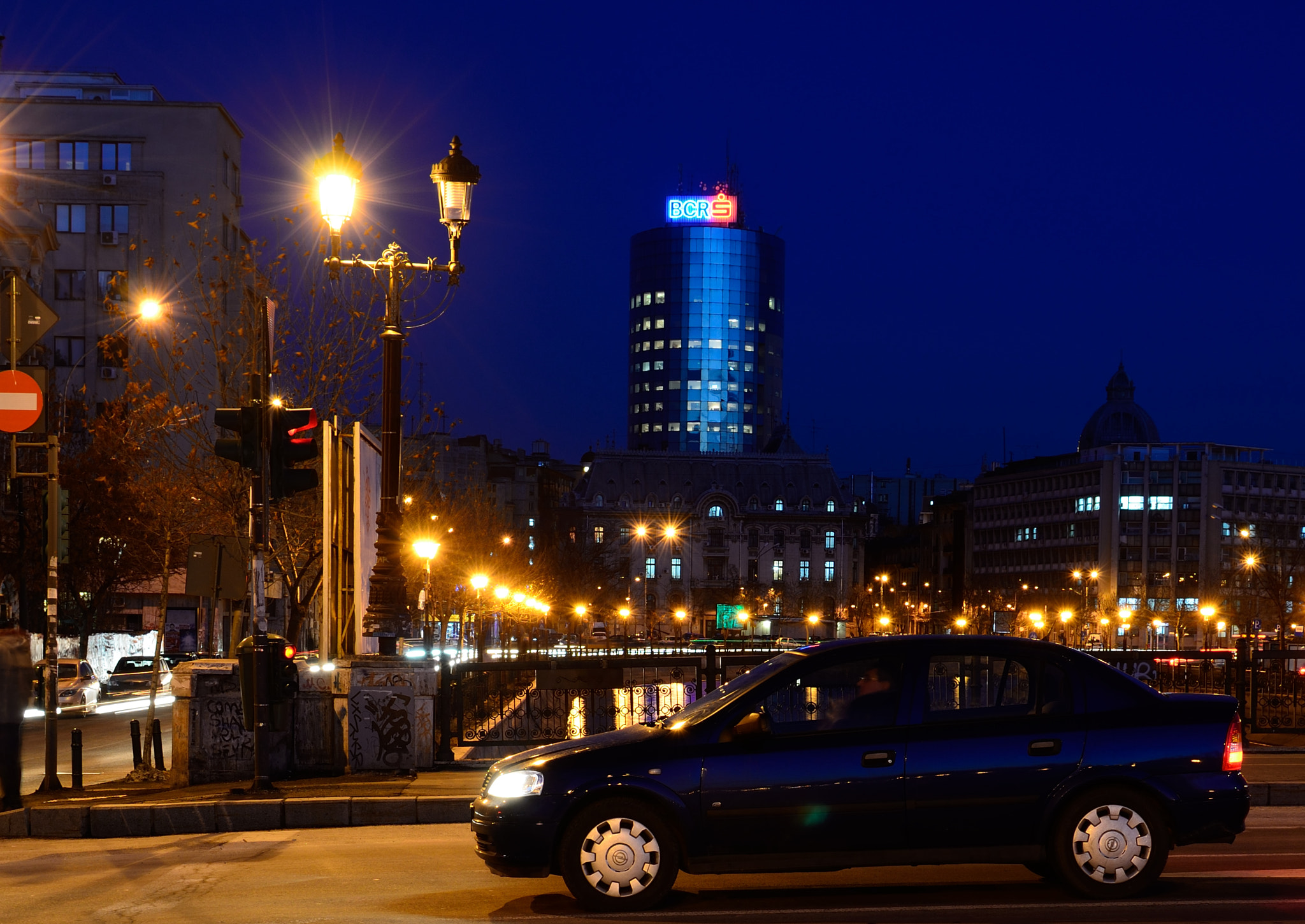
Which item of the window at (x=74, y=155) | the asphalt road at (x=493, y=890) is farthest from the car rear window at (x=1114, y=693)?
the window at (x=74, y=155)

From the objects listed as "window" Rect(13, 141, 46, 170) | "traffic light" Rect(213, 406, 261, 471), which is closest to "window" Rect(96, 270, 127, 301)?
"window" Rect(13, 141, 46, 170)

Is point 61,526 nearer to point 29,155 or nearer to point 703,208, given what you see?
point 29,155

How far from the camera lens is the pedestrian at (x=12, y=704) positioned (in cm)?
1282

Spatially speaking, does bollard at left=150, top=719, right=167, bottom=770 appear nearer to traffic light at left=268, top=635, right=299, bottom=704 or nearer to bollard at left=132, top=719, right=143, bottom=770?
bollard at left=132, top=719, right=143, bottom=770

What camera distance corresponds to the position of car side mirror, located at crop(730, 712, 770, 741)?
8.40 meters

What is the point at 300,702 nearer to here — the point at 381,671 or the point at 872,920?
the point at 381,671

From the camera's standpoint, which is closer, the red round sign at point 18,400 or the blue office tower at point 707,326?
the red round sign at point 18,400

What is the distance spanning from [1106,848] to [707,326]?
582 feet

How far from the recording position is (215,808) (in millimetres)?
12133

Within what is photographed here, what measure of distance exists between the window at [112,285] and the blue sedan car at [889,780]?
45290 mm

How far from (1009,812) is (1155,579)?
133761mm

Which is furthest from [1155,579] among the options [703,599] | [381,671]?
[381,671]

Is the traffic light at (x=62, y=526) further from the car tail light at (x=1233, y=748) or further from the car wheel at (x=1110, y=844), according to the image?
the car tail light at (x=1233, y=748)

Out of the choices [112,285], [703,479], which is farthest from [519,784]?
[703,479]
